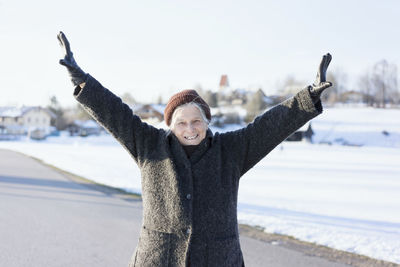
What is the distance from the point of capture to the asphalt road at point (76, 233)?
4674mm

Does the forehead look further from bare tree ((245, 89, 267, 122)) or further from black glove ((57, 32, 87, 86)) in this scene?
bare tree ((245, 89, 267, 122))

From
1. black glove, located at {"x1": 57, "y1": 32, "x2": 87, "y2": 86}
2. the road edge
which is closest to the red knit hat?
black glove, located at {"x1": 57, "y1": 32, "x2": 87, "y2": 86}

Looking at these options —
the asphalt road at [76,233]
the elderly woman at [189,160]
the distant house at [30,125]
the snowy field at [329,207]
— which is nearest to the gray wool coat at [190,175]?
the elderly woman at [189,160]

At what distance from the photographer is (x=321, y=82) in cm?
204

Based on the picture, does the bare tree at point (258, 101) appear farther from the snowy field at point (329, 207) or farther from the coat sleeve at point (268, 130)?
the coat sleeve at point (268, 130)

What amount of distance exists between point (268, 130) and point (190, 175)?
1.63 ft

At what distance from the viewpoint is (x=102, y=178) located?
12.6 meters

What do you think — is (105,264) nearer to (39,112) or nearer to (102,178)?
(102,178)

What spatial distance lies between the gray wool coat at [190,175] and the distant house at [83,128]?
57.5 meters

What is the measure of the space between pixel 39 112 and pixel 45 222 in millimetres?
54108

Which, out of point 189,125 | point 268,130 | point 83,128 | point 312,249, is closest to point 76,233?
point 312,249

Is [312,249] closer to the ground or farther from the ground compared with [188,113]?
closer to the ground

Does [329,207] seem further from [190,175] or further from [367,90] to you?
[367,90]

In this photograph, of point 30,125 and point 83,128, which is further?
point 83,128
